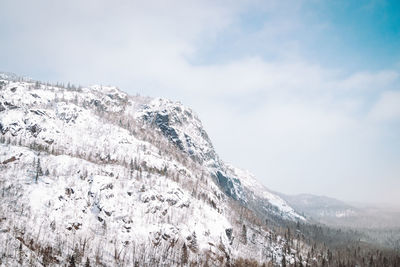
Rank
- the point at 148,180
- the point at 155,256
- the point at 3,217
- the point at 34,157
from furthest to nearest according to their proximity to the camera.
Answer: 1. the point at 148,180
2. the point at 34,157
3. the point at 155,256
4. the point at 3,217

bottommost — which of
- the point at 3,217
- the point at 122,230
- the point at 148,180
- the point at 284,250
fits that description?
the point at 284,250

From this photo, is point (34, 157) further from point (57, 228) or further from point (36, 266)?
point (36, 266)

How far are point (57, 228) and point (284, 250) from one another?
154m

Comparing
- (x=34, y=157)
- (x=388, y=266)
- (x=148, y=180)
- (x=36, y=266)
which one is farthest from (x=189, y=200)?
(x=388, y=266)

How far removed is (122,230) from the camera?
132 m

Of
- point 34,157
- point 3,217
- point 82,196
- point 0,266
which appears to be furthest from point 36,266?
point 34,157

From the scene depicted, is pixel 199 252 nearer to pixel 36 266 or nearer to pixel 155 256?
pixel 155 256

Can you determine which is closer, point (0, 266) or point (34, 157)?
point (0, 266)

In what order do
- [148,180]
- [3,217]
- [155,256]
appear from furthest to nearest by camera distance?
[148,180], [155,256], [3,217]

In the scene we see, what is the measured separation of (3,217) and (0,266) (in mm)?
44359

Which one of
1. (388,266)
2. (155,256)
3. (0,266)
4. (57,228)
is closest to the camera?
(0,266)

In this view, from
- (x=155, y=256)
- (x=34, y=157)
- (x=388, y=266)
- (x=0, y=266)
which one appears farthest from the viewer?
(x=388, y=266)

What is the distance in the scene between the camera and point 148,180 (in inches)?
7165

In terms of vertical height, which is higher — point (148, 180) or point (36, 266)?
point (148, 180)
